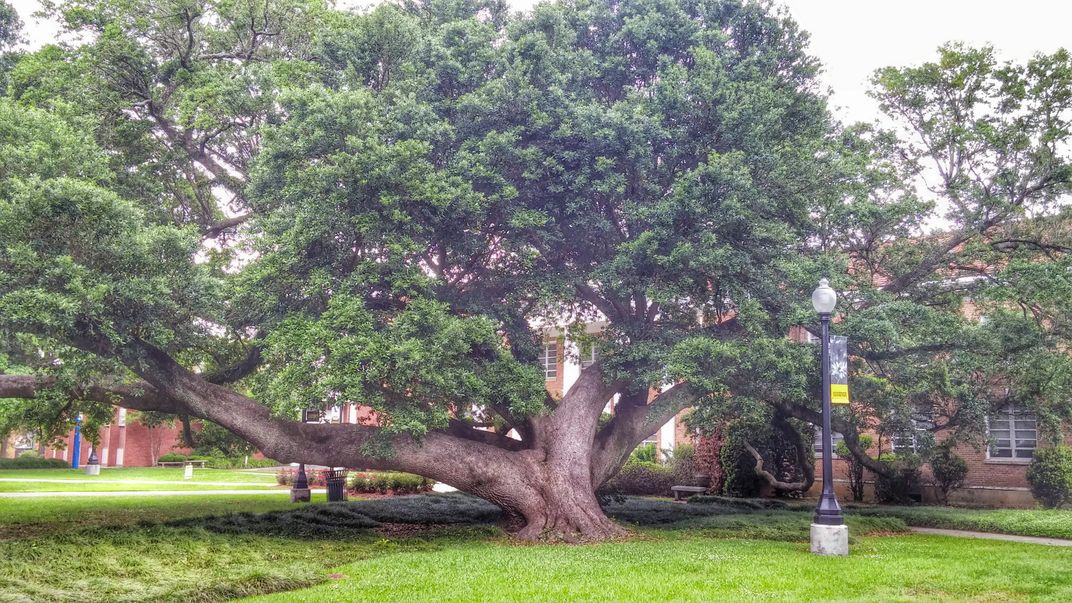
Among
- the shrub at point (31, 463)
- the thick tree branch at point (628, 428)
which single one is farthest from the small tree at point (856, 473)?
the shrub at point (31, 463)

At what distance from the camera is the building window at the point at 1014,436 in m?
23.9

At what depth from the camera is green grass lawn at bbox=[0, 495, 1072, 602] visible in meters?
9.62

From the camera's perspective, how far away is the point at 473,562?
477 inches

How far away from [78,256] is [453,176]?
6142mm

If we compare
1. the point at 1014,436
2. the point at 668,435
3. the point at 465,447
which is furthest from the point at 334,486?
the point at 1014,436

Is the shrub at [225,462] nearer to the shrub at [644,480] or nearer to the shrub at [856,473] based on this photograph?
the shrub at [644,480]

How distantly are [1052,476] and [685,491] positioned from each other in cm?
1082

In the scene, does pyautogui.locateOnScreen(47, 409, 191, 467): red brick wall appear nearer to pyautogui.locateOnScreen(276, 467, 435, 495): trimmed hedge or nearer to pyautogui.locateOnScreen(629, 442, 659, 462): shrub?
pyautogui.locateOnScreen(276, 467, 435, 495): trimmed hedge

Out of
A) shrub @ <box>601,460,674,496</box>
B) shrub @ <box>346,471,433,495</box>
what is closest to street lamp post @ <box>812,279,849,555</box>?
shrub @ <box>601,460,674,496</box>

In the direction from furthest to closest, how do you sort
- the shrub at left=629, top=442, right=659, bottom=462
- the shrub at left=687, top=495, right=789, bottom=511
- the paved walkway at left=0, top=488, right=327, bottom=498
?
the shrub at left=629, top=442, right=659, bottom=462 → the paved walkway at left=0, top=488, right=327, bottom=498 → the shrub at left=687, top=495, right=789, bottom=511

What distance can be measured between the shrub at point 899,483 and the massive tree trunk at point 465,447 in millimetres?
10353

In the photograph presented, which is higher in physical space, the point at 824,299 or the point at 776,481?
the point at 824,299

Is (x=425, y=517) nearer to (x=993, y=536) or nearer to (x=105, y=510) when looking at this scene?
(x=105, y=510)

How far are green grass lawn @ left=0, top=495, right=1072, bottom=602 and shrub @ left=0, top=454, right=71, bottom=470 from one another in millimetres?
31109
